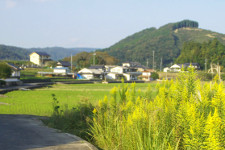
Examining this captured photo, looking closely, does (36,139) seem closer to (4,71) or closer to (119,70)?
(4,71)

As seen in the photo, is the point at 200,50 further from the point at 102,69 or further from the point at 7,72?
the point at 7,72

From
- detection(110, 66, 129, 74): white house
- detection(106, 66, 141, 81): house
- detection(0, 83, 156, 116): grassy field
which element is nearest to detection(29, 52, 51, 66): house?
detection(110, 66, 129, 74): white house

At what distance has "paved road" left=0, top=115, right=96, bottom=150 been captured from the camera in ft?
19.9

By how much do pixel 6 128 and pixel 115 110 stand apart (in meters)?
3.59

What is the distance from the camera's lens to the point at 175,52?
474 ft

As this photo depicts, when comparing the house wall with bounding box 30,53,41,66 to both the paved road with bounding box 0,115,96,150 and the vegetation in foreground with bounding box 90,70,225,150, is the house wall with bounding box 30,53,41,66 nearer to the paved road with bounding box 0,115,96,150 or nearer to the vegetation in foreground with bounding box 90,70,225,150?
the paved road with bounding box 0,115,96,150

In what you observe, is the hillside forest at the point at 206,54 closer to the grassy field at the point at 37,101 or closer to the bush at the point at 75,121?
the grassy field at the point at 37,101

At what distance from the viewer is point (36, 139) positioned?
22.3ft

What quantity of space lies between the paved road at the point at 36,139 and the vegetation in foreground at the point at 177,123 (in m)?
0.67

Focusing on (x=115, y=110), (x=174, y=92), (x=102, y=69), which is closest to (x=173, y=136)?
(x=174, y=92)

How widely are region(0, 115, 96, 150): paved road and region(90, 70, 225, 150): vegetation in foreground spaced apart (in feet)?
2.20

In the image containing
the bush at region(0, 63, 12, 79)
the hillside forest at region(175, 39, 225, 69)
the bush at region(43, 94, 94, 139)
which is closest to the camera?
the bush at region(43, 94, 94, 139)

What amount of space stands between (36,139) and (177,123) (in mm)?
4046

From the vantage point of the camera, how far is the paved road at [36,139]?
606cm
